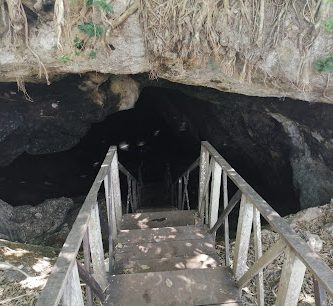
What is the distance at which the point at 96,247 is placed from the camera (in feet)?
9.62

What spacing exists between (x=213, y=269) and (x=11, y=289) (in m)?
2.08

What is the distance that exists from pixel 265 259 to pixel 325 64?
3.03 m

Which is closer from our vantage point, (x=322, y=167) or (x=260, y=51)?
(x=260, y=51)

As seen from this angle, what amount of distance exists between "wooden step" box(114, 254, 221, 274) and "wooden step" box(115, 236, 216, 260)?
0.09m

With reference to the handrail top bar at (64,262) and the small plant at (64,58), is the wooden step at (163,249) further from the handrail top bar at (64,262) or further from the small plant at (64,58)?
the small plant at (64,58)

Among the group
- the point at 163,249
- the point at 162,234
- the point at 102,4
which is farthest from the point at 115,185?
the point at 102,4

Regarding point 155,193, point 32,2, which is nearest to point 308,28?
point 32,2

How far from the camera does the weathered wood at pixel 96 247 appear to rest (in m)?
2.82

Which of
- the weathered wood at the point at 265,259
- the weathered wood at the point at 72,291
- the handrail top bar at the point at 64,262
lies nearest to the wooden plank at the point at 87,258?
the handrail top bar at the point at 64,262

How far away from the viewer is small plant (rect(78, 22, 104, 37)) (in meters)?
4.40

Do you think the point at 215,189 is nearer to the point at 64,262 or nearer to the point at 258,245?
the point at 258,245

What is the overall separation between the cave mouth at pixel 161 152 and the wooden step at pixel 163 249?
4.16 meters

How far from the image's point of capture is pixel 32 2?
4.25 metres

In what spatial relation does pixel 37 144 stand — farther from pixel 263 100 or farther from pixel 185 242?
pixel 185 242
